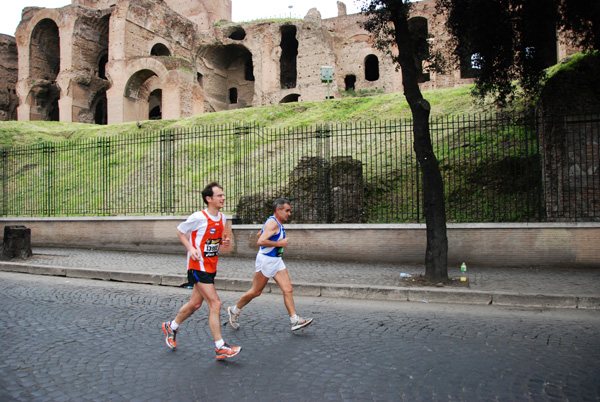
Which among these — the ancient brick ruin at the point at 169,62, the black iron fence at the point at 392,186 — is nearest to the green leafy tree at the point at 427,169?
the black iron fence at the point at 392,186

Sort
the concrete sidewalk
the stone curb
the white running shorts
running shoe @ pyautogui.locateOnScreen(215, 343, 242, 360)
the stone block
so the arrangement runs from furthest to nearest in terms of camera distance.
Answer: the stone block, the concrete sidewalk, the stone curb, the white running shorts, running shoe @ pyautogui.locateOnScreen(215, 343, 242, 360)

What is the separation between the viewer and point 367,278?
25.3 ft

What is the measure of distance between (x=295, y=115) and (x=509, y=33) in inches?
445

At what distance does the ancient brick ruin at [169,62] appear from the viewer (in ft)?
102

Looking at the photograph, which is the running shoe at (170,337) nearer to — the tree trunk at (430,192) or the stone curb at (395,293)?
the stone curb at (395,293)

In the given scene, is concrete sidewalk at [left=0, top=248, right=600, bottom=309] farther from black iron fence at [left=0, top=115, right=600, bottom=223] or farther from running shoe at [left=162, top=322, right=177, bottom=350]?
running shoe at [left=162, top=322, right=177, bottom=350]

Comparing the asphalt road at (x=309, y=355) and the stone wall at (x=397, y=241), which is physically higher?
the stone wall at (x=397, y=241)

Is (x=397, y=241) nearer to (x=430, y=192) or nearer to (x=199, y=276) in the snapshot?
(x=430, y=192)

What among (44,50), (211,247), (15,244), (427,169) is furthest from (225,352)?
(44,50)

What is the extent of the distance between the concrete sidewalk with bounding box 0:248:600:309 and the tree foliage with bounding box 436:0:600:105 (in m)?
→ 4.28

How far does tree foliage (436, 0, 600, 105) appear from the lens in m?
9.09

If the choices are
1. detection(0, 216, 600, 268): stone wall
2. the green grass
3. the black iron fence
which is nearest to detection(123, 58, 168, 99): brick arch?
the green grass

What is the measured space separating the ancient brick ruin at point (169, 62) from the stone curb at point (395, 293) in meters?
22.5

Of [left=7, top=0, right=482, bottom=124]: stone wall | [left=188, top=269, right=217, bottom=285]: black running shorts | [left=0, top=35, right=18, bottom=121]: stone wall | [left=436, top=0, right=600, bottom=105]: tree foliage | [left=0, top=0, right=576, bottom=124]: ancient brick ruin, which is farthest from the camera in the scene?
[left=0, top=35, right=18, bottom=121]: stone wall
